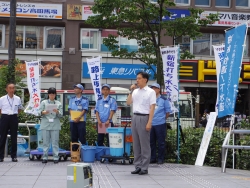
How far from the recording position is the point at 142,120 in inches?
379

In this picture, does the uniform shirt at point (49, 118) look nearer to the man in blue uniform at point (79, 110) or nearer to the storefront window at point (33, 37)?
the man in blue uniform at point (79, 110)

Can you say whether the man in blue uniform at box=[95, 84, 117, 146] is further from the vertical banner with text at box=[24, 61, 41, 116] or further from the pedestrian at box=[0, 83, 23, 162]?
the vertical banner with text at box=[24, 61, 41, 116]

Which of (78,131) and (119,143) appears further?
A: (78,131)

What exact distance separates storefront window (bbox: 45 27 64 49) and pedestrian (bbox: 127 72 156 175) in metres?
23.0

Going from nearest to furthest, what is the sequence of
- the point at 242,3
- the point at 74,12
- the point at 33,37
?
the point at 74,12 → the point at 33,37 → the point at 242,3

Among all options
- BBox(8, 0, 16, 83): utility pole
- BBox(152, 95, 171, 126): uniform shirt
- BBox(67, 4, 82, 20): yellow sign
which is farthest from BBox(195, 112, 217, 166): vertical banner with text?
BBox(67, 4, 82, 20): yellow sign

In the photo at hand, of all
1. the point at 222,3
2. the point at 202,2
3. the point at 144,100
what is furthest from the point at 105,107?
the point at 222,3

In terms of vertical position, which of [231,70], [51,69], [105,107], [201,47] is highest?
[201,47]

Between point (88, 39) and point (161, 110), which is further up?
point (88, 39)

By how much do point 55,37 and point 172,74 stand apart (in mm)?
20822

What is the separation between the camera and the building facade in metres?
31.1

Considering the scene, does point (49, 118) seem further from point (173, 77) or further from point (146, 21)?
point (146, 21)

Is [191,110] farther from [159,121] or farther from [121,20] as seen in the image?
[159,121]

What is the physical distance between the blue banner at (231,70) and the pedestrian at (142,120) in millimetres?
1671
